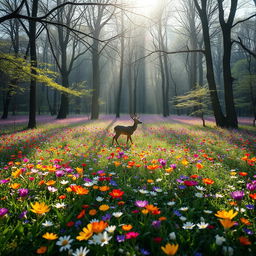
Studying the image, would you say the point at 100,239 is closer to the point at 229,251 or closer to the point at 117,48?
the point at 229,251

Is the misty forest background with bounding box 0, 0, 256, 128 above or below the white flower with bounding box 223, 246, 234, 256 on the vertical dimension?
above

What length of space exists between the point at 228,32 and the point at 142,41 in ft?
95.6

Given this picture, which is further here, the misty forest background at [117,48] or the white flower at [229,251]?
the misty forest background at [117,48]

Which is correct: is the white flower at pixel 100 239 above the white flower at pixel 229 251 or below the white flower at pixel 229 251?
above

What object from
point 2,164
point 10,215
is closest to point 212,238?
point 10,215

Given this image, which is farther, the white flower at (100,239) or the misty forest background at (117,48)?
the misty forest background at (117,48)

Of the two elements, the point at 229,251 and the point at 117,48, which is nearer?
the point at 229,251

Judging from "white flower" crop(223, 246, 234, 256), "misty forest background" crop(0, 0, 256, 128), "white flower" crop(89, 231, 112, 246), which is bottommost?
"white flower" crop(223, 246, 234, 256)

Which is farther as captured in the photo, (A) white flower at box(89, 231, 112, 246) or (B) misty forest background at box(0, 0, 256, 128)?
(B) misty forest background at box(0, 0, 256, 128)

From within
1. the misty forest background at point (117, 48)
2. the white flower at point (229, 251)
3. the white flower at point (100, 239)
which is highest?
the misty forest background at point (117, 48)

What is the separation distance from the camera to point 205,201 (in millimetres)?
2129

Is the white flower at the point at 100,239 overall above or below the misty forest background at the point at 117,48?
below

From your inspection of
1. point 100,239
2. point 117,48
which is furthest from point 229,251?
point 117,48

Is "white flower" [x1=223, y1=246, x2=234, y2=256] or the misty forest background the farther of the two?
the misty forest background
